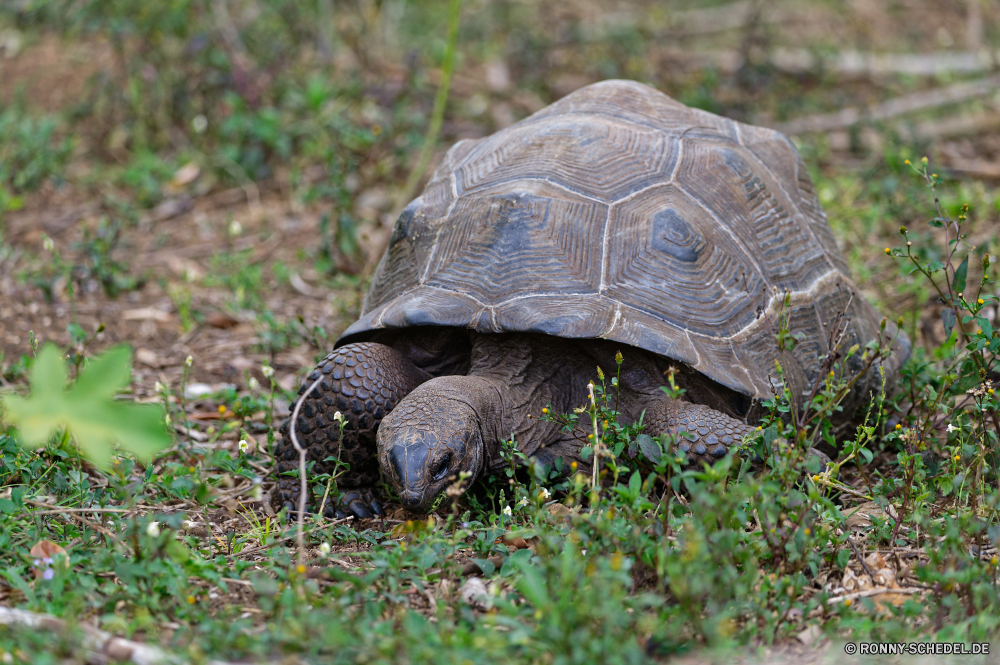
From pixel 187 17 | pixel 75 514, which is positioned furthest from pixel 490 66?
pixel 75 514

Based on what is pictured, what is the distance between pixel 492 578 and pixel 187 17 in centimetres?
634

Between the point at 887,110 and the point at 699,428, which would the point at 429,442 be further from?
the point at 887,110

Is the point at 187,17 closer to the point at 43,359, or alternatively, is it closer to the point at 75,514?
the point at 75,514

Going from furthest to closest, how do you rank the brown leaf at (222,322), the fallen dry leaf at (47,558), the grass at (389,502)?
the brown leaf at (222,322)
the fallen dry leaf at (47,558)
the grass at (389,502)

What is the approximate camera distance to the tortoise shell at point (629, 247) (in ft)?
9.85

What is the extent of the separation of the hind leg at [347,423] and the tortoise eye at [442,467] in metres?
0.42

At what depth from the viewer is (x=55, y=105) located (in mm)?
7691

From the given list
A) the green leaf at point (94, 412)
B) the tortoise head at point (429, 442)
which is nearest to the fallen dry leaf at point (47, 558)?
the green leaf at point (94, 412)

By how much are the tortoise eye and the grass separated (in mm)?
96

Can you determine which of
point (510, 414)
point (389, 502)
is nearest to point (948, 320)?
point (510, 414)

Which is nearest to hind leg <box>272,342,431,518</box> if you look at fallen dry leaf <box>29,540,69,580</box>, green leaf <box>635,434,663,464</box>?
fallen dry leaf <box>29,540,69,580</box>

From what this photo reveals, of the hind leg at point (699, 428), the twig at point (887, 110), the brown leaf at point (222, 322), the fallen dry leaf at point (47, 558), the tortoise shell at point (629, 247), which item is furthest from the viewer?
the twig at point (887, 110)

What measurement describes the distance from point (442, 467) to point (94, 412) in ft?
4.39

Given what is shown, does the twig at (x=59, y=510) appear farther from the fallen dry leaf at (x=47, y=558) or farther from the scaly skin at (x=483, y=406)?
the scaly skin at (x=483, y=406)
